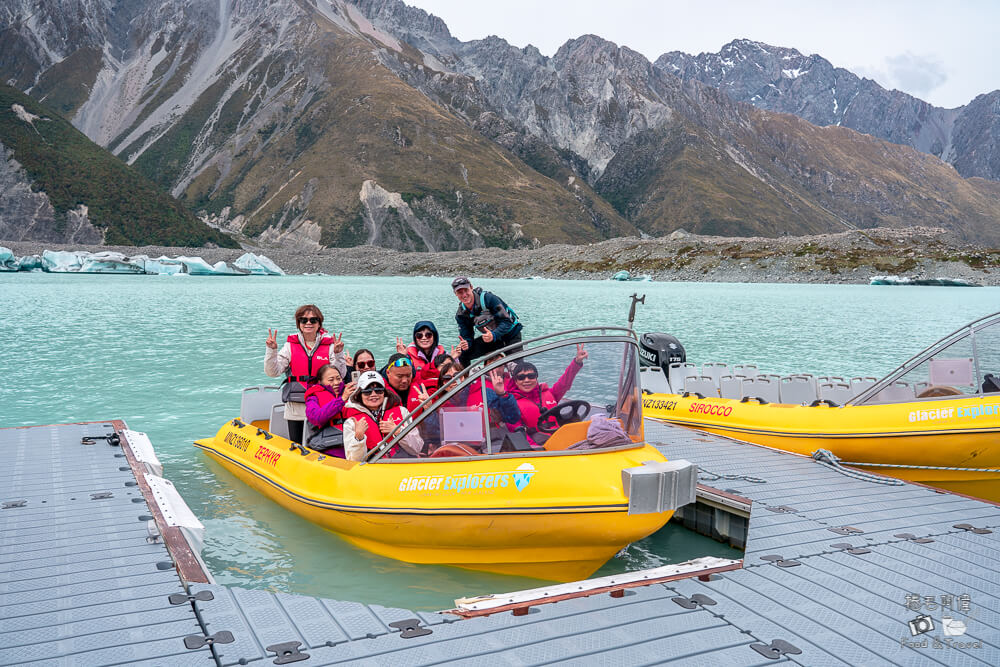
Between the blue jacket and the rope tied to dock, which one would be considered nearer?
the rope tied to dock

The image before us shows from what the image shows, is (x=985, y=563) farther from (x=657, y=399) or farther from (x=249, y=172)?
(x=249, y=172)

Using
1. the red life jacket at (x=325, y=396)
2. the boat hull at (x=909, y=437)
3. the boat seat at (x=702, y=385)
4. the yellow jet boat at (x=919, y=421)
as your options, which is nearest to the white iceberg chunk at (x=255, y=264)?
the boat seat at (x=702, y=385)

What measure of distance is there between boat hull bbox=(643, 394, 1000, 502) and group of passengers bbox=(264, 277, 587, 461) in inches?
180

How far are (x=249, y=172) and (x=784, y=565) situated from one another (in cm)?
20109

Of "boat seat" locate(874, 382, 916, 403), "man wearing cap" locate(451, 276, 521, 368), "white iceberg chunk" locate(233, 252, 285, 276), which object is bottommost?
"boat seat" locate(874, 382, 916, 403)

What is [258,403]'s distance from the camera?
33.4 ft

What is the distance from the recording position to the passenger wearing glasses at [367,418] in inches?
262

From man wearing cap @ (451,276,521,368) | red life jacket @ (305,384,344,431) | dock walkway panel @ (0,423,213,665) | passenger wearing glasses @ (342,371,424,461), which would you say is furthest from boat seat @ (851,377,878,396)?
dock walkway panel @ (0,423,213,665)

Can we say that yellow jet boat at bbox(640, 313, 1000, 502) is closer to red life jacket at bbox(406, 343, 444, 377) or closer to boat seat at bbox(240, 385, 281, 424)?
red life jacket at bbox(406, 343, 444, 377)

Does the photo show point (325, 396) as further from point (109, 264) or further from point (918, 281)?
point (109, 264)

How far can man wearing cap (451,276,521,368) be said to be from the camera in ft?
28.0

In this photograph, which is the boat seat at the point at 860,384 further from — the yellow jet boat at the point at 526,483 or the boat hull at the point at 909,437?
the yellow jet boat at the point at 526,483

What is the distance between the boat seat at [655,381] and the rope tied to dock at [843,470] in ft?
14.4

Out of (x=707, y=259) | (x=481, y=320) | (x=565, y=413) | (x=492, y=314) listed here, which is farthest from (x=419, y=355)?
(x=707, y=259)
